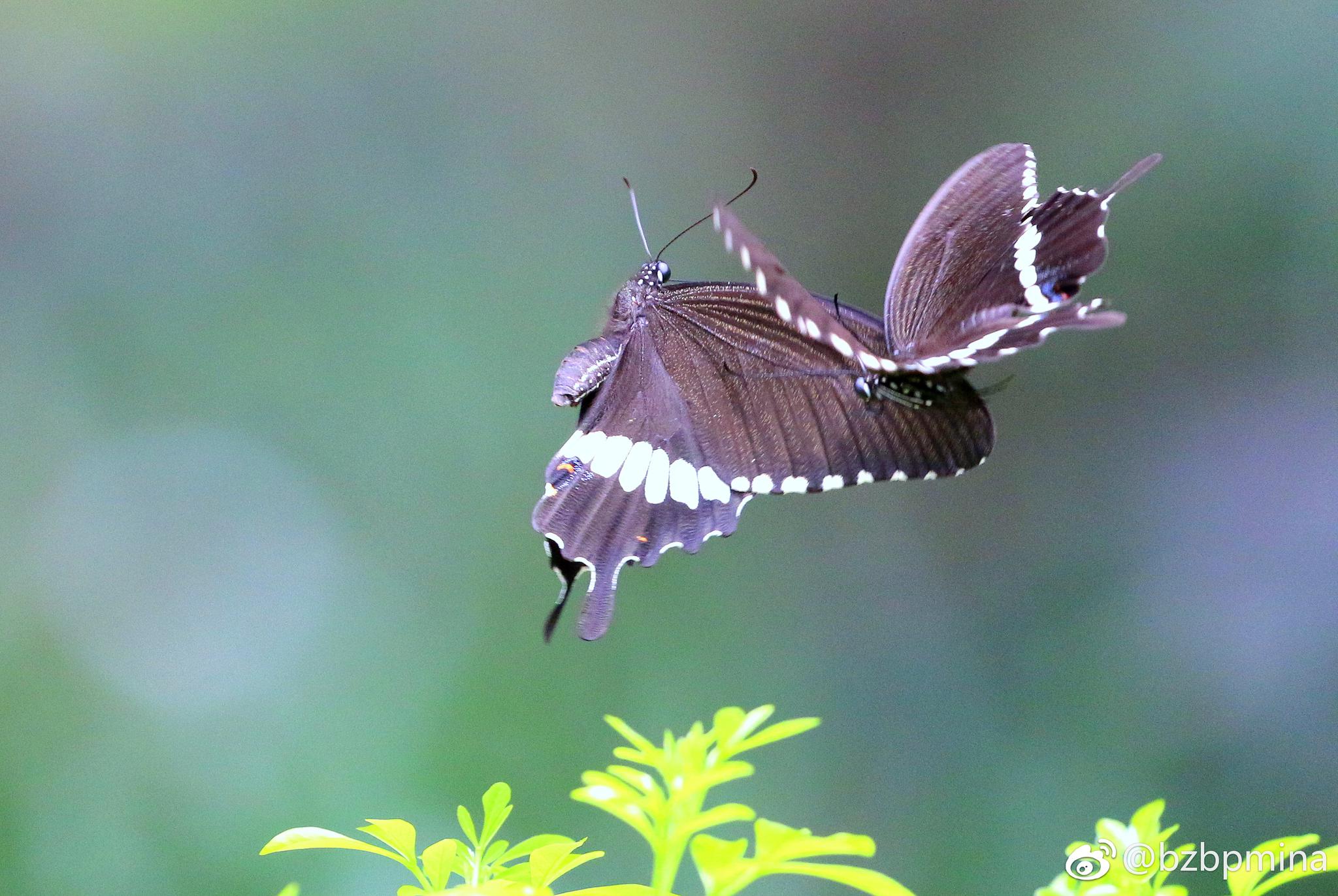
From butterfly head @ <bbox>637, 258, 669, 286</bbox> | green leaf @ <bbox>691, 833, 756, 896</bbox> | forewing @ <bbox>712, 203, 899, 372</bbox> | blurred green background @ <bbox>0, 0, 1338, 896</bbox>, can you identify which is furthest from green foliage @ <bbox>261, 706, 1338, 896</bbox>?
blurred green background @ <bbox>0, 0, 1338, 896</bbox>

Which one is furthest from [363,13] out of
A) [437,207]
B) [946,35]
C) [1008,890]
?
[1008,890]

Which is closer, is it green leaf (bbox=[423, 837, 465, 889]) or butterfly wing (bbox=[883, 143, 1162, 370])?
green leaf (bbox=[423, 837, 465, 889])

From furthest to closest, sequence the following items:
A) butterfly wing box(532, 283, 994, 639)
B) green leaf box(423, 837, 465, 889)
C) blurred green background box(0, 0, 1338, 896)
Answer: blurred green background box(0, 0, 1338, 896) → butterfly wing box(532, 283, 994, 639) → green leaf box(423, 837, 465, 889)

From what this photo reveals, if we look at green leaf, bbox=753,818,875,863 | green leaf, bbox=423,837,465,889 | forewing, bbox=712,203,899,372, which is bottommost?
green leaf, bbox=753,818,875,863

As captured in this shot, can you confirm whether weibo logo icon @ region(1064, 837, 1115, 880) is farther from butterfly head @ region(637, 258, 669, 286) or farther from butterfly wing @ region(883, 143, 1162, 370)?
butterfly head @ region(637, 258, 669, 286)

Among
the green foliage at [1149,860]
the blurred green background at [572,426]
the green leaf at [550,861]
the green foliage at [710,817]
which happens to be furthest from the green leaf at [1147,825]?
the blurred green background at [572,426]

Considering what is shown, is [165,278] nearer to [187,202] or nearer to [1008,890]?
[187,202]

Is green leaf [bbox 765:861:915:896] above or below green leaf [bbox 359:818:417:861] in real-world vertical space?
below

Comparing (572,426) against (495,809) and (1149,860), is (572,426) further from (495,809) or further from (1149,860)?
(1149,860)
